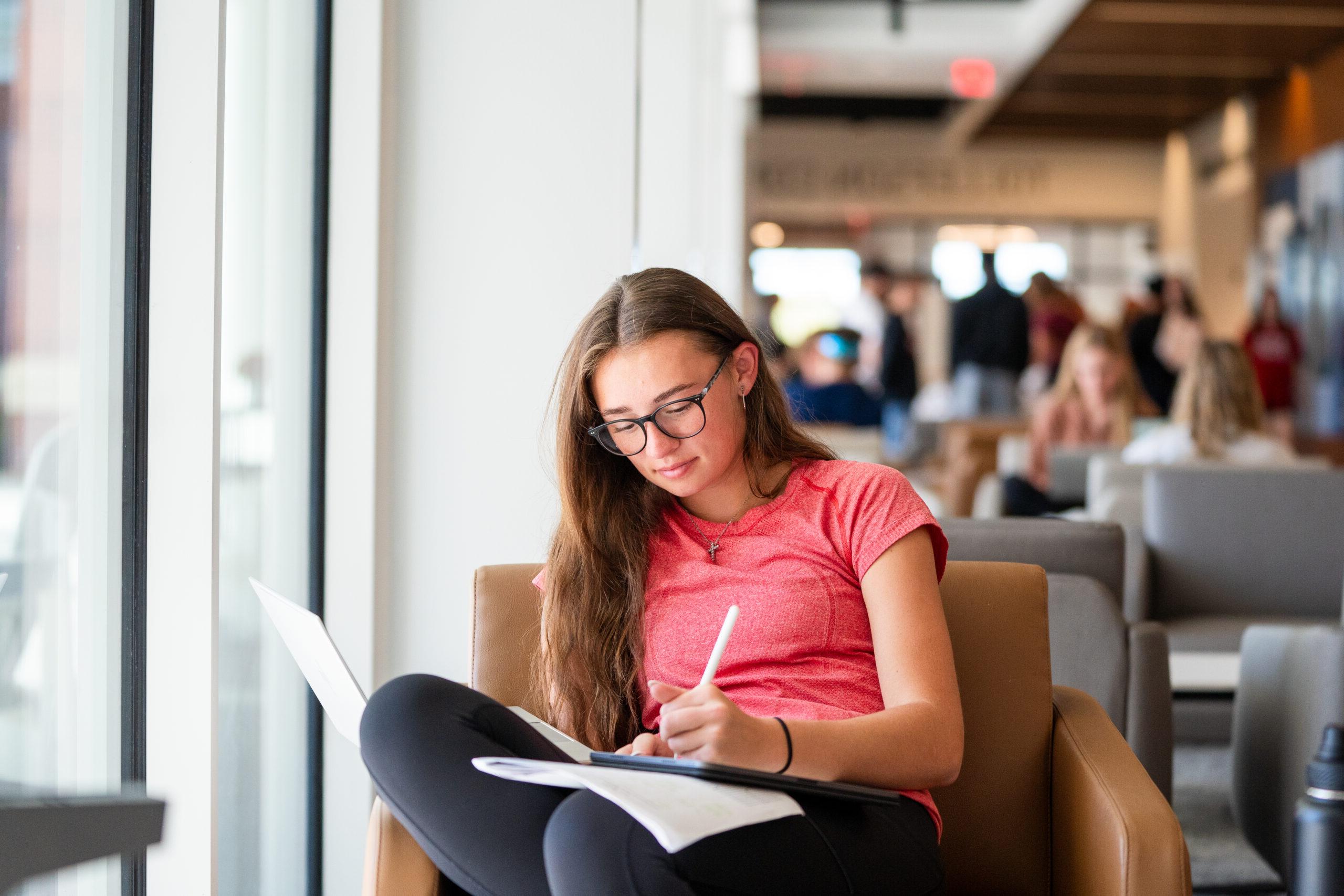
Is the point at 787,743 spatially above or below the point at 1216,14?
below

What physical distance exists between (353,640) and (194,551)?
0.69 m

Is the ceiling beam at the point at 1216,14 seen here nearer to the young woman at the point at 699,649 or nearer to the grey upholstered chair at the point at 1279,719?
the grey upholstered chair at the point at 1279,719

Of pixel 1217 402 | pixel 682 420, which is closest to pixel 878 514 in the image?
pixel 682 420

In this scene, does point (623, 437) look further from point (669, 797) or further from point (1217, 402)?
point (1217, 402)

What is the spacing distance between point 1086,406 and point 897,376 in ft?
15.0

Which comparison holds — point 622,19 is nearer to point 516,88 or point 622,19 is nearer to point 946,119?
point 516,88

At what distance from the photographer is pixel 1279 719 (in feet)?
7.30

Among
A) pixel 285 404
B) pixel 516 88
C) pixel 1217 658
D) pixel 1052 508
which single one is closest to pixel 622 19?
pixel 516 88

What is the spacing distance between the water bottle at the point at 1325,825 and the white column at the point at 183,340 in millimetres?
1397

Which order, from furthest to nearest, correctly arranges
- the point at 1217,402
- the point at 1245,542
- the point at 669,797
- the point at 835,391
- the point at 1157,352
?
the point at 835,391 → the point at 1157,352 → the point at 1217,402 → the point at 1245,542 → the point at 669,797

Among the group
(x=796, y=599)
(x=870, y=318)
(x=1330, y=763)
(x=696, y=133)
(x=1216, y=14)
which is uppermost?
(x=1216, y=14)

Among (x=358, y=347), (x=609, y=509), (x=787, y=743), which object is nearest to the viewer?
(x=787, y=743)

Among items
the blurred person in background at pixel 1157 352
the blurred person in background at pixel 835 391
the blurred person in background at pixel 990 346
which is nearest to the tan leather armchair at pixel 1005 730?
the blurred person in background at pixel 835 391

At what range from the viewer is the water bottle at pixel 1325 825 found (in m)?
1.61
